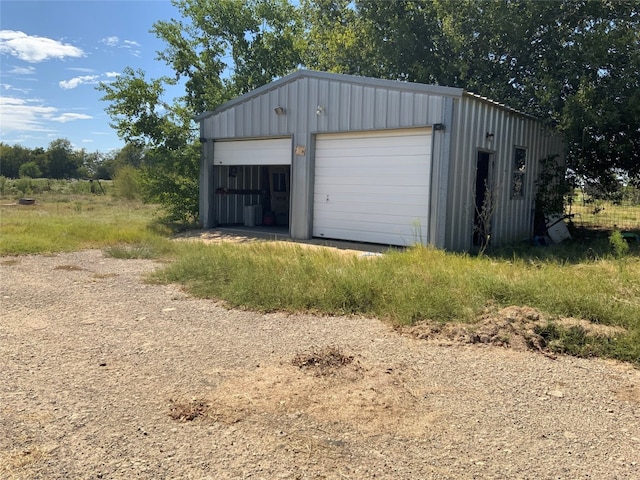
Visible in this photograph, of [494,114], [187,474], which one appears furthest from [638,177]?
[187,474]

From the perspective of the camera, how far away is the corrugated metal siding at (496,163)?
9.93 m

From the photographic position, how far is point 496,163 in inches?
437

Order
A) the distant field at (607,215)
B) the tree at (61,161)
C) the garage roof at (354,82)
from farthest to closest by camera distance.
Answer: the tree at (61,161), the distant field at (607,215), the garage roof at (354,82)

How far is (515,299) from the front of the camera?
555 centimetres

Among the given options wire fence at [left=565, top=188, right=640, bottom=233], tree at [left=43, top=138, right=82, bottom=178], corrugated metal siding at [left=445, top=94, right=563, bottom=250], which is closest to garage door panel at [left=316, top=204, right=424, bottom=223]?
corrugated metal siding at [left=445, top=94, right=563, bottom=250]

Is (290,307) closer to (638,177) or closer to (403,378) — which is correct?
(403,378)

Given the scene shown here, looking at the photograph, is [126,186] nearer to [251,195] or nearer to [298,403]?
[251,195]

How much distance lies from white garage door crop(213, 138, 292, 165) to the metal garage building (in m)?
0.03

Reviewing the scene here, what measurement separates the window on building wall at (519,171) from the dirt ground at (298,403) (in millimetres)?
7685

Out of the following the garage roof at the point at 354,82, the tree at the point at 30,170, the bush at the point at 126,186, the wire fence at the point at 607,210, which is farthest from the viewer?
the tree at the point at 30,170

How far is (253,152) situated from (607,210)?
38.2 ft

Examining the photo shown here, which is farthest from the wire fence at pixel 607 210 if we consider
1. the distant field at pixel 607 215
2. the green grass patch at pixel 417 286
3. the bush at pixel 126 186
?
the bush at pixel 126 186

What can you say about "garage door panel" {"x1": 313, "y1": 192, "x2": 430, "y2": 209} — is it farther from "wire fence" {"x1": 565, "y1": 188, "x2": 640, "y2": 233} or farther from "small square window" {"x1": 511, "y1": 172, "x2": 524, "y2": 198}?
"wire fence" {"x1": 565, "y1": 188, "x2": 640, "y2": 233}

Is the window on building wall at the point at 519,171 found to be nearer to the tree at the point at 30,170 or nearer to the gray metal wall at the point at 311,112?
the gray metal wall at the point at 311,112
